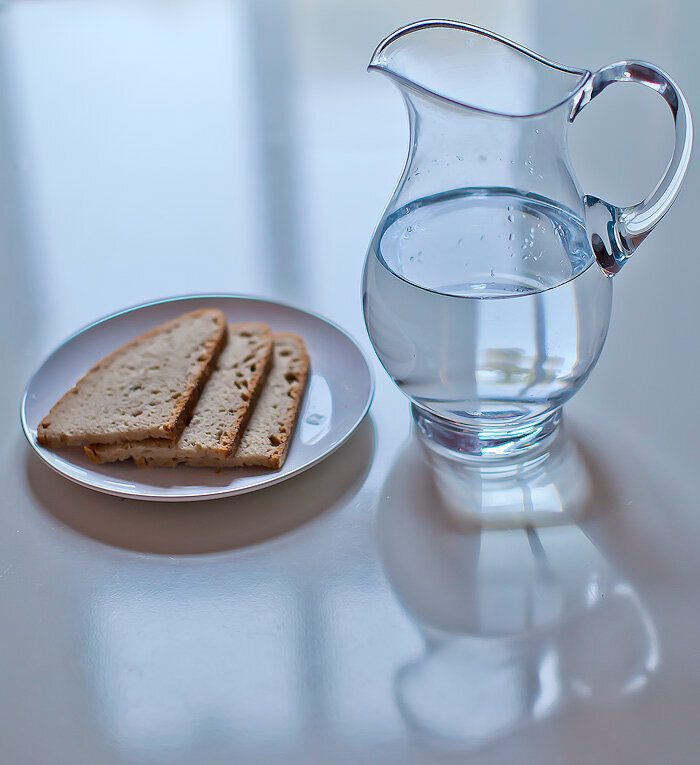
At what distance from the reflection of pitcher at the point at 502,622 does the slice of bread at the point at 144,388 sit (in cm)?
18

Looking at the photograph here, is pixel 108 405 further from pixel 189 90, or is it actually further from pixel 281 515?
pixel 189 90

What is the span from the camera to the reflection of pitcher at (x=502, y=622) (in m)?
0.54

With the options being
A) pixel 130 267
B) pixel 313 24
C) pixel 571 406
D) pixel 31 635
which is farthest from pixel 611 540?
pixel 313 24

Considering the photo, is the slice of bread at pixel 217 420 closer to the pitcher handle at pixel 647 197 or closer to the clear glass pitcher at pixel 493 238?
the clear glass pitcher at pixel 493 238

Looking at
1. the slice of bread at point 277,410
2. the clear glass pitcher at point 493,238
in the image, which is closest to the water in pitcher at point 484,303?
the clear glass pitcher at point 493,238

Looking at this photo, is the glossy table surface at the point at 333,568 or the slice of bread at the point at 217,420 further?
the slice of bread at the point at 217,420

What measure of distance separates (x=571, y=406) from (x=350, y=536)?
237 millimetres

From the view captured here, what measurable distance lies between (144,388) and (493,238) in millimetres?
300

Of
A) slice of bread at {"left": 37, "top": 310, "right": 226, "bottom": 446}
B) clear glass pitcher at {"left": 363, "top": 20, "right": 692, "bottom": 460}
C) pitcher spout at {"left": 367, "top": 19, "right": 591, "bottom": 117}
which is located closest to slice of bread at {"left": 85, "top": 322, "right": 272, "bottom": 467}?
slice of bread at {"left": 37, "top": 310, "right": 226, "bottom": 446}

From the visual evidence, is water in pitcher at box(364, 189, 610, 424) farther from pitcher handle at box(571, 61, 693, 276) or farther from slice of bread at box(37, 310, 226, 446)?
slice of bread at box(37, 310, 226, 446)

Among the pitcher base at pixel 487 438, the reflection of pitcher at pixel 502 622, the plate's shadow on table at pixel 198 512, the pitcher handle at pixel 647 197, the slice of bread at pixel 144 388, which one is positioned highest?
the pitcher handle at pixel 647 197

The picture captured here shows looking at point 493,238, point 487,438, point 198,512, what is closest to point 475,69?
point 493,238

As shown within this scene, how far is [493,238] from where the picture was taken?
70 cm

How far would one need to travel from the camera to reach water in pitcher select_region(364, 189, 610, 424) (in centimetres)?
63
